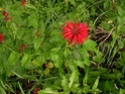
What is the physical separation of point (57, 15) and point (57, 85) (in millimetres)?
679

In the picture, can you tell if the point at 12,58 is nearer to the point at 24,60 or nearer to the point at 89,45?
the point at 24,60

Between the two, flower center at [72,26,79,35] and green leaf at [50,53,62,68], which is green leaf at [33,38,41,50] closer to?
green leaf at [50,53,62,68]

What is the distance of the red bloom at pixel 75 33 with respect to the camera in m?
1.18

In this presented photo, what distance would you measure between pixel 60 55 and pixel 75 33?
16cm

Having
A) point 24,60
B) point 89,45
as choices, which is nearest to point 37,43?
point 24,60

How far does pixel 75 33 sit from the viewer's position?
1195mm

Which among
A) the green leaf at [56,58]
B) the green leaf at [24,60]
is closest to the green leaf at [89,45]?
the green leaf at [56,58]

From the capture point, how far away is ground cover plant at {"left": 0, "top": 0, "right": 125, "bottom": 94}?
128 centimetres

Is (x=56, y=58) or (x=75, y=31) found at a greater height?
(x=75, y=31)

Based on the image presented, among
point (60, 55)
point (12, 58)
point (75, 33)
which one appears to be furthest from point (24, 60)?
point (75, 33)

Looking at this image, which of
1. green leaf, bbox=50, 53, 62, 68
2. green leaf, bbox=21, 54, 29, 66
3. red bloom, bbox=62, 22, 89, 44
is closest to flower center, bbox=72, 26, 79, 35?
red bloom, bbox=62, 22, 89, 44

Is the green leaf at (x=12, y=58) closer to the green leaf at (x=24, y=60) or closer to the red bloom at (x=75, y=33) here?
the green leaf at (x=24, y=60)

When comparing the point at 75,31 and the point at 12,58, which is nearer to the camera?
the point at 75,31

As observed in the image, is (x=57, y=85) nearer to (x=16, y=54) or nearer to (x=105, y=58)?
(x=16, y=54)
